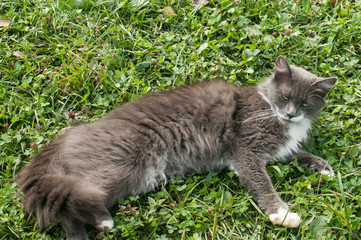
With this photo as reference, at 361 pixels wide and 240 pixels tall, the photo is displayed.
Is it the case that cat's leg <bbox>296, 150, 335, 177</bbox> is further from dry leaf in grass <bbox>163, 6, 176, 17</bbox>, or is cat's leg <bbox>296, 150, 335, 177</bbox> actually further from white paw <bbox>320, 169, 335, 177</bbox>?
dry leaf in grass <bbox>163, 6, 176, 17</bbox>

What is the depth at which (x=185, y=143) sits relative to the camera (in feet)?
12.9

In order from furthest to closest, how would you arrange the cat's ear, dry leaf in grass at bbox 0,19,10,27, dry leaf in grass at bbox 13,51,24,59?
dry leaf in grass at bbox 0,19,10,27 < dry leaf in grass at bbox 13,51,24,59 < the cat's ear

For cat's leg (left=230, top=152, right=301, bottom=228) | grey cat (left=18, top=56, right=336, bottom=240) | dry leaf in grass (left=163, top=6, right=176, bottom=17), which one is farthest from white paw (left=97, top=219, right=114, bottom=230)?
dry leaf in grass (left=163, top=6, right=176, bottom=17)

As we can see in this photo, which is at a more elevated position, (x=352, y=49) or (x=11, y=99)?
(x=352, y=49)

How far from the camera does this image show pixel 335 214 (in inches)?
134

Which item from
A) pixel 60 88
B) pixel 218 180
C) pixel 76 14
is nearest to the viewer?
pixel 218 180

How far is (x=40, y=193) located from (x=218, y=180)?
63.4 inches

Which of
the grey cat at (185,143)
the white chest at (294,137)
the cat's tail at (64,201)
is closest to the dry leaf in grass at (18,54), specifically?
the grey cat at (185,143)

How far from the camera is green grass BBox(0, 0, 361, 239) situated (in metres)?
3.52

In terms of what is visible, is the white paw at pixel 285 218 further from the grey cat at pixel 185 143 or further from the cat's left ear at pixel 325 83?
the cat's left ear at pixel 325 83

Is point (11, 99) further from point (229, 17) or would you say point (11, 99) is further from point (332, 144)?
point (332, 144)

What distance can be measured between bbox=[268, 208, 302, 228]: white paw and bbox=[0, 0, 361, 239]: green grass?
0.20ft

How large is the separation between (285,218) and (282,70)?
1.44 meters

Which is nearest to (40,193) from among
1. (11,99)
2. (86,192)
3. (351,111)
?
(86,192)
